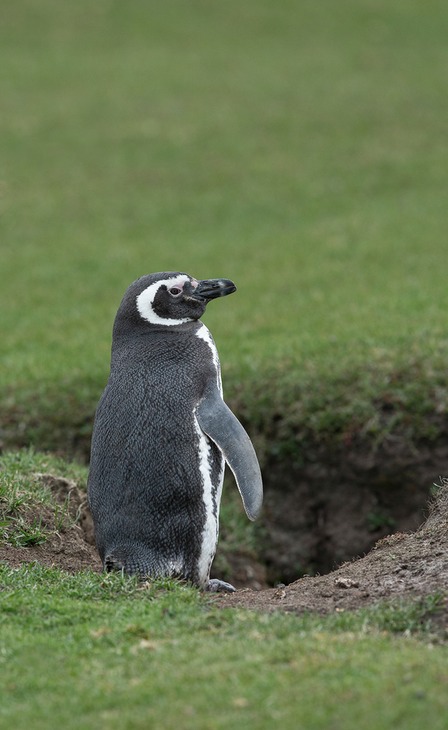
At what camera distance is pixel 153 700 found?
12.0 ft

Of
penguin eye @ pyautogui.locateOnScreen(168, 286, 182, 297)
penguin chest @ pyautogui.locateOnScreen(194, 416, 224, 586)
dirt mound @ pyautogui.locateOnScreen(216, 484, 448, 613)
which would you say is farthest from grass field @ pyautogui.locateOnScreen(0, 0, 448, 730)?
penguin eye @ pyautogui.locateOnScreen(168, 286, 182, 297)

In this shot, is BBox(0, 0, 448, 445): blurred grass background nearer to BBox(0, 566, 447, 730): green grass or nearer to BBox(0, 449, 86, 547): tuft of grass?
BBox(0, 449, 86, 547): tuft of grass

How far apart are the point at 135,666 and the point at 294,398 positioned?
460cm

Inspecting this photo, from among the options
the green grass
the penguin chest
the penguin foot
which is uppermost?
the penguin chest

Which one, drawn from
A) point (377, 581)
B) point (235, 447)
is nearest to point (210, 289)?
point (235, 447)

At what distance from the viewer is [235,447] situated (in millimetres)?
5551

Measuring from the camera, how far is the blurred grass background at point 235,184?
31.8 feet

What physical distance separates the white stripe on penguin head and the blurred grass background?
Result: 2.56 meters

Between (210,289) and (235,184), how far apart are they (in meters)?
11.4

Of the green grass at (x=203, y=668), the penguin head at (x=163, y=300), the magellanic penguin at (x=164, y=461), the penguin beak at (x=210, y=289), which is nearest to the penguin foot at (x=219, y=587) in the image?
the magellanic penguin at (x=164, y=461)

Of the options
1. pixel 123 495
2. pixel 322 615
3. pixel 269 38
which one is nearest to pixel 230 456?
pixel 123 495

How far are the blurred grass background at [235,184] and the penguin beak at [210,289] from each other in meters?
2.37

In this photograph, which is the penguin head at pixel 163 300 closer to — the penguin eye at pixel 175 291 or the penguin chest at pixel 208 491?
the penguin eye at pixel 175 291

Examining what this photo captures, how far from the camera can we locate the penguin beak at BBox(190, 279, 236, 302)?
610cm
